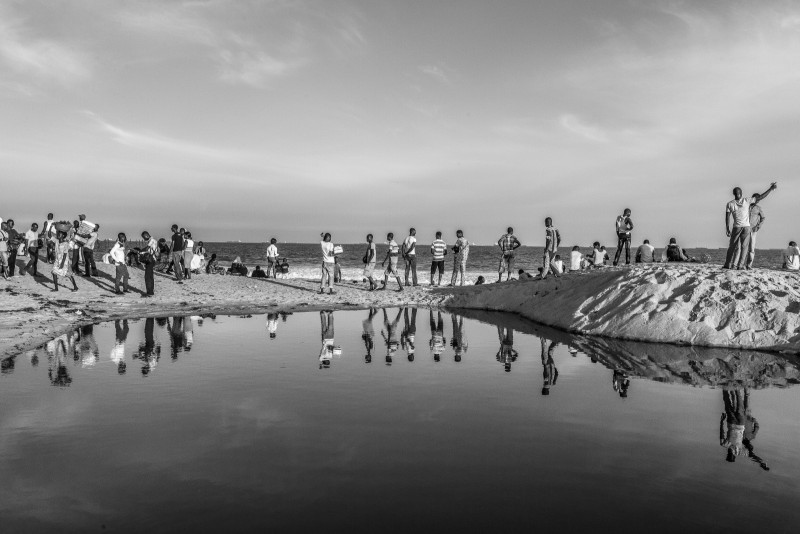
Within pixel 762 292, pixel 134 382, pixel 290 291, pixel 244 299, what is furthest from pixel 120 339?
pixel 762 292

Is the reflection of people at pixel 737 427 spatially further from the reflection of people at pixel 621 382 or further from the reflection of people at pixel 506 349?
the reflection of people at pixel 506 349

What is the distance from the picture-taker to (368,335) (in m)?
13.9

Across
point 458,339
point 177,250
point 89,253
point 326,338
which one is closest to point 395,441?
point 326,338

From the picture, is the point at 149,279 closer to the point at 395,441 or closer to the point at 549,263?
the point at 549,263

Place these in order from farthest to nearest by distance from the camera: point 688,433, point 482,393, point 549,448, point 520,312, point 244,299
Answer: point 244,299 < point 520,312 < point 482,393 < point 688,433 < point 549,448

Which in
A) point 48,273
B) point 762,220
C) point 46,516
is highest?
point 762,220

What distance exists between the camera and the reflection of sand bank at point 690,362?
30.0 feet

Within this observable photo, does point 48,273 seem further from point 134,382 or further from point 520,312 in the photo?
point 520,312

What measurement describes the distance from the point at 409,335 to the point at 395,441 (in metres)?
8.04

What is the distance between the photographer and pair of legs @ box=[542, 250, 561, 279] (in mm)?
19875

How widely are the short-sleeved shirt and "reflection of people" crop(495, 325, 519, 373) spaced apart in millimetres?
6501

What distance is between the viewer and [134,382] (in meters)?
8.57

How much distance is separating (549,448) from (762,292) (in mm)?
10115

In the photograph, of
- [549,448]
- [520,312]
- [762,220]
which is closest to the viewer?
[549,448]
